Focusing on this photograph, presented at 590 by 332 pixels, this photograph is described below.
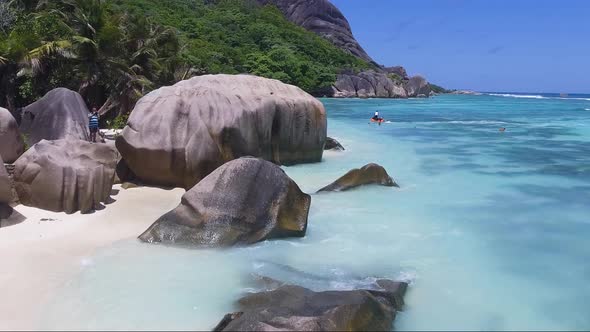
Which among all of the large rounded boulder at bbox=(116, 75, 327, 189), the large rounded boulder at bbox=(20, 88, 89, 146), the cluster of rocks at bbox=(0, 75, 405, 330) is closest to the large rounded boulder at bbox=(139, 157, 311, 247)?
the cluster of rocks at bbox=(0, 75, 405, 330)

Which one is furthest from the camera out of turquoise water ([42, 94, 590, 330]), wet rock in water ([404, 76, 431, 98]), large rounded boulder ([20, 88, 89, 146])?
wet rock in water ([404, 76, 431, 98])

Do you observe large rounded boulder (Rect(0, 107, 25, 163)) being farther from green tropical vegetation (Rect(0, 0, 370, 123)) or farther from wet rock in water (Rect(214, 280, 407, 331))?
wet rock in water (Rect(214, 280, 407, 331))

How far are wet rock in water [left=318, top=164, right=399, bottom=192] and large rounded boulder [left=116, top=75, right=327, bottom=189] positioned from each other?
196 centimetres

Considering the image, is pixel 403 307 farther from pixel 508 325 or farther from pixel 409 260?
pixel 409 260

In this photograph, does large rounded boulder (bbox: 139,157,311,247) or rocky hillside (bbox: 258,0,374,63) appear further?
rocky hillside (bbox: 258,0,374,63)

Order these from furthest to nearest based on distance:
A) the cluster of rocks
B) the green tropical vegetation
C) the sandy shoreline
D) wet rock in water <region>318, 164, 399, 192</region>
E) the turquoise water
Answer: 1. the green tropical vegetation
2. wet rock in water <region>318, 164, 399, 192</region>
3. the turquoise water
4. the sandy shoreline
5. the cluster of rocks

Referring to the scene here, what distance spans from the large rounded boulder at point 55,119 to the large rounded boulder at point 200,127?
8.86 feet

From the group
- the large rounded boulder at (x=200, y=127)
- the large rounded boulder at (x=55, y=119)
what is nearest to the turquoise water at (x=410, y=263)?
the large rounded boulder at (x=200, y=127)

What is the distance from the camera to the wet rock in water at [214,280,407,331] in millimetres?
4617

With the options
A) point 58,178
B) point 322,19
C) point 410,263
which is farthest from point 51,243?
point 322,19

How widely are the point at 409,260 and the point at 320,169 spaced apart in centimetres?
621

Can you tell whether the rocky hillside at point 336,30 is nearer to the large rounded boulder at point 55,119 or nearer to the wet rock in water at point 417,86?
the wet rock in water at point 417,86

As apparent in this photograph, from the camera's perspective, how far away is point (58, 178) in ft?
26.2

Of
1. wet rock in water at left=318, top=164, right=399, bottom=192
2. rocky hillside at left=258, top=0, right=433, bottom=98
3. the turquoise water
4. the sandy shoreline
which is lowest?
the sandy shoreline
